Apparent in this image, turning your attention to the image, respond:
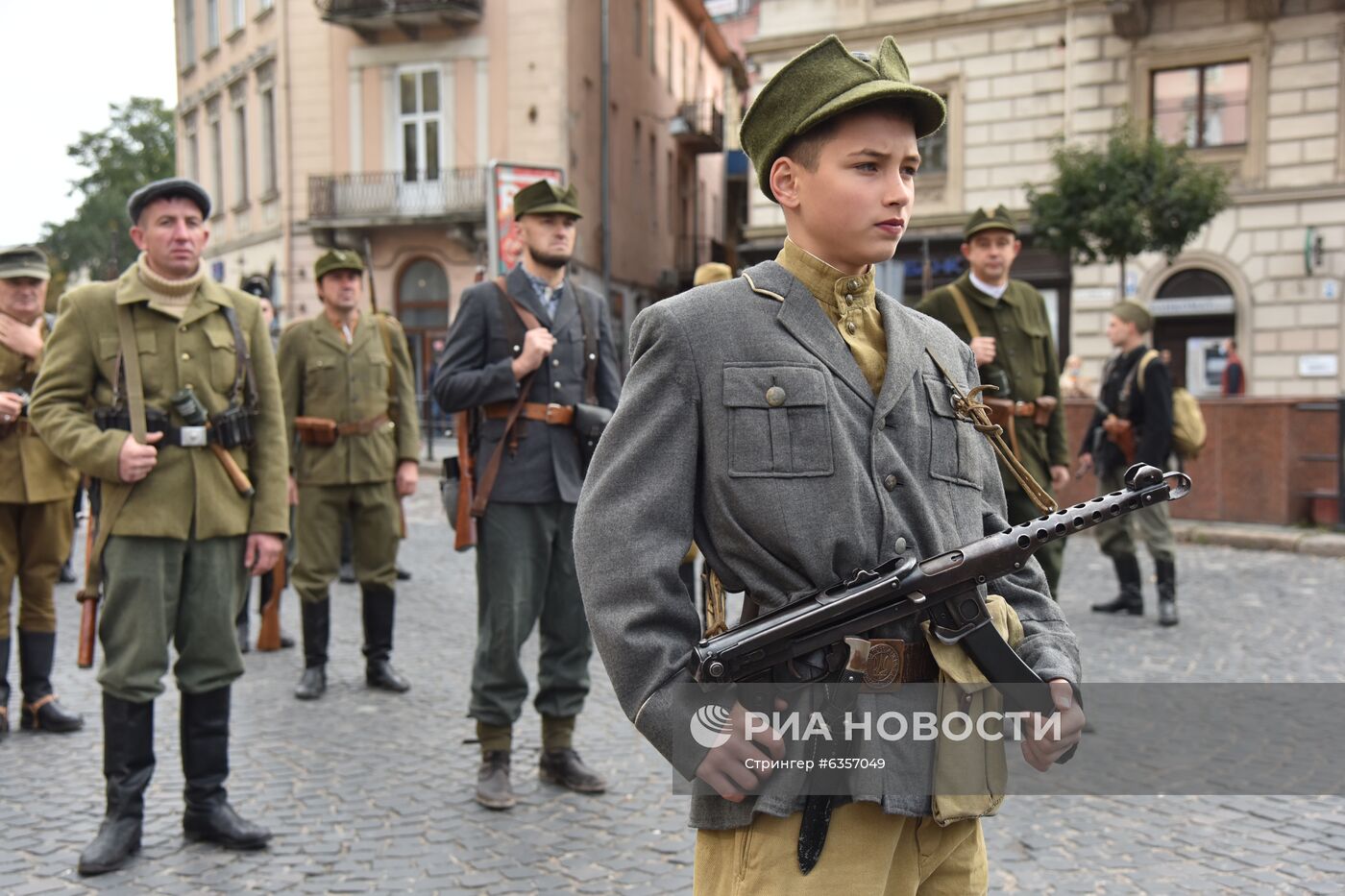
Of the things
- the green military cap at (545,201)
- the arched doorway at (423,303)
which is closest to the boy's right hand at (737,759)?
the green military cap at (545,201)

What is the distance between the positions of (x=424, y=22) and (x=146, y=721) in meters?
26.4

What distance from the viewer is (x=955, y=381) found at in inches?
85.5

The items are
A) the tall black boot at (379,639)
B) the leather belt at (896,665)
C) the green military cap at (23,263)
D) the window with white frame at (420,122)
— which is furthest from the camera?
the window with white frame at (420,122)

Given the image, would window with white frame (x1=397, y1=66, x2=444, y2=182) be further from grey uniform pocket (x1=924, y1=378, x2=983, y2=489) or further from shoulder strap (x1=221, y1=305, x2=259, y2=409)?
grey uniform pocket (x1=924, y1=378, x2=983, y2=489)

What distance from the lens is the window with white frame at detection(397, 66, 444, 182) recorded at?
28.4 m

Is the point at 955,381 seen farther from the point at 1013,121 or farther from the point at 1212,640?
the point at 1013,121

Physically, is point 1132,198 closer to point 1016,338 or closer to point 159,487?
point 1016,338

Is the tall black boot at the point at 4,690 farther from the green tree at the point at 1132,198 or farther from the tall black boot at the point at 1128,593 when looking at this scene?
the green tree at the point at 1132,198

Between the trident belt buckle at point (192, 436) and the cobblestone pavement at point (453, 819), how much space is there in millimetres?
1359

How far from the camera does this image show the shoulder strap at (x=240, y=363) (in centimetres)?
434

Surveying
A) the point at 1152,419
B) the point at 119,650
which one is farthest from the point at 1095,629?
the point at 119,650

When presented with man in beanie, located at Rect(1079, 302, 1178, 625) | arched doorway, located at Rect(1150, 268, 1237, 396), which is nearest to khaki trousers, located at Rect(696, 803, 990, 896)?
man in beanie, located at Rect(1079, 302, 1178, 625)

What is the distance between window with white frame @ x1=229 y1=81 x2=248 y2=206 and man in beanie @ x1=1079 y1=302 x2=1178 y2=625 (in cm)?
2855

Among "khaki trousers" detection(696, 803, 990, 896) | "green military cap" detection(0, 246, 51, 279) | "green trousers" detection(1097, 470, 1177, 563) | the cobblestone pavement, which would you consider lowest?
the cobblestone pavement
